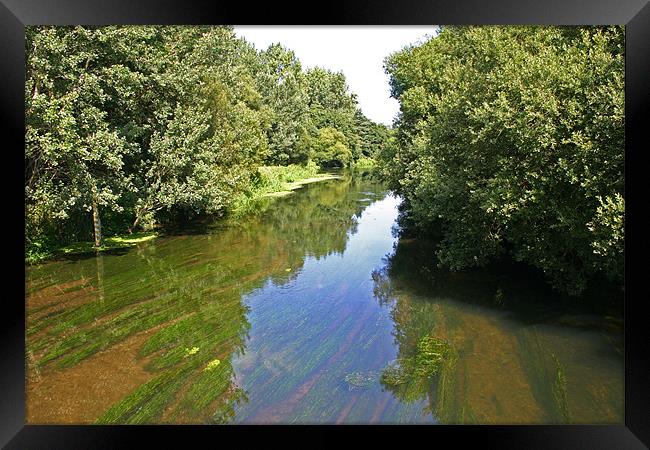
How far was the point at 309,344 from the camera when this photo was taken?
881 centimetres

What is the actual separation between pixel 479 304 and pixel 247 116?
16.1 m

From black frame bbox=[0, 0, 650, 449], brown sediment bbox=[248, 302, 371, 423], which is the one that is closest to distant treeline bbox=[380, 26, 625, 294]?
black frame bbox=[0, 0, 650, 449]

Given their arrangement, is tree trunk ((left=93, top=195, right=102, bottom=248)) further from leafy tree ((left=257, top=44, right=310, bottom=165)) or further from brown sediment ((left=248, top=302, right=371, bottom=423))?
leafy tree ((left=257, top=44, right=310, bottom=165))

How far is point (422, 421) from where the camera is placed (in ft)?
21.3

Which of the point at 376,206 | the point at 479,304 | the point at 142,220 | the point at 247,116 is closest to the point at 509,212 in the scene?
the point at 479,304

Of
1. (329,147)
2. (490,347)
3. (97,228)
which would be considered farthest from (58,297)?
(329,147)

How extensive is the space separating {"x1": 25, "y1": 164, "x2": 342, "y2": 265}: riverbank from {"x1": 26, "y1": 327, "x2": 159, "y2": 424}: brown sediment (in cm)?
684

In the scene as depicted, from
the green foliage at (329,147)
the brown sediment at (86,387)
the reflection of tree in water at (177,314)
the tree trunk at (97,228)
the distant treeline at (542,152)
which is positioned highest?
the green foliage at (329,147)

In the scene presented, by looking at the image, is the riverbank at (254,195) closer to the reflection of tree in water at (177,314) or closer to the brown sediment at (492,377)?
the reflection of tree in water at (177,314)

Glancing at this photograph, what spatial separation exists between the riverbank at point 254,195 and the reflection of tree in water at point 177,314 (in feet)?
2.33

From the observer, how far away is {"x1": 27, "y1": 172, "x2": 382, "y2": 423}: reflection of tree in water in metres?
6.99

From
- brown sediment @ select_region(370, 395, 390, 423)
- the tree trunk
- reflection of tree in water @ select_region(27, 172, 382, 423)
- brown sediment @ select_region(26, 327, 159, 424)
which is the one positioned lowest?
brown sediment @ select_region(370, 395, 390, 423)

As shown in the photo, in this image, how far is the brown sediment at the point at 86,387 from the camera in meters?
6.56
